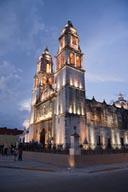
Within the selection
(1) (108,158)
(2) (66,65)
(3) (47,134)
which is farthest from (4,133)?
(1) (108,158)

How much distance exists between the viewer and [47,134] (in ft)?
107

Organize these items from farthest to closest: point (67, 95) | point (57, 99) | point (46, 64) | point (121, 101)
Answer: point (121, 101) → point (46, 64) → point (57, 99) → point (67, 95)

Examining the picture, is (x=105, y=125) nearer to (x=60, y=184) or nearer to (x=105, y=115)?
(x=105, y=115)

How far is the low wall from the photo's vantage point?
597 inches

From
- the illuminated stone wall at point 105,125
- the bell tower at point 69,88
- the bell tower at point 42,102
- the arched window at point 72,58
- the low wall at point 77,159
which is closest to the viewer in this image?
the low wall at point 77,159

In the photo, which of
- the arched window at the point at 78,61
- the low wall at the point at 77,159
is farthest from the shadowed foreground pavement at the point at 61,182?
the arched window at the point at 78,61

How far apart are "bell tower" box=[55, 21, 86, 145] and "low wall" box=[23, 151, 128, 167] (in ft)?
21.8

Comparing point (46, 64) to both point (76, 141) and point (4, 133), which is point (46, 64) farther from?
point (76, 141)

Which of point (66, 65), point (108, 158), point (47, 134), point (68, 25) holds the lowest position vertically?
point (108, 158)

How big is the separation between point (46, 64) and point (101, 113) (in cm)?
2129

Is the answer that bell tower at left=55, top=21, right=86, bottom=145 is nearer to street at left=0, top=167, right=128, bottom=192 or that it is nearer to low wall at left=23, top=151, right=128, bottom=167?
low wall at left=23, top=151, right=128, bottom=167

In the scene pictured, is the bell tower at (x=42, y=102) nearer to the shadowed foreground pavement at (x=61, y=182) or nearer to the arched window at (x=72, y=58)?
the arched window at (x=72, y=58)

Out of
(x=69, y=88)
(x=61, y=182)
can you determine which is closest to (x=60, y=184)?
(x=61, y=182)

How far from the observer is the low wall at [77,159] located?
1516 centimetres
